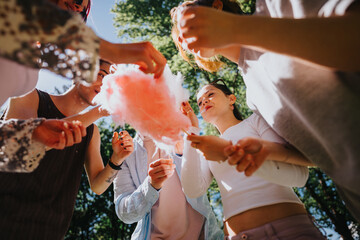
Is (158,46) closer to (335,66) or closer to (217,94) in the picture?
(217,94)

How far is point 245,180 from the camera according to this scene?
2070 mm

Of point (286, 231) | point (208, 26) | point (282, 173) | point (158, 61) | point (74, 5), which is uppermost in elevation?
point (74, 5)

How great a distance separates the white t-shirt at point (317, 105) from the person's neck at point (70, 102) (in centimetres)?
181

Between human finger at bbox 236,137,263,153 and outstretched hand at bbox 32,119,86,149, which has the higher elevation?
outstretched hand at bbox 32,119,86,149

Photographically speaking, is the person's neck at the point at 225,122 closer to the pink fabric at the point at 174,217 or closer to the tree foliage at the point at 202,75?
the pink fabric at the point at 174,217

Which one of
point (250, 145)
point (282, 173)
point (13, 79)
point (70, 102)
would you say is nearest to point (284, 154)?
point (282, 173)

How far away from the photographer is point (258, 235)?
1729mm

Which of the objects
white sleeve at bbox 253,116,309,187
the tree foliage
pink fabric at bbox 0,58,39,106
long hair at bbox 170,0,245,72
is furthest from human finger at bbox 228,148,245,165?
the tree foliage

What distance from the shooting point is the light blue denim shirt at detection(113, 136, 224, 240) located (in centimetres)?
261

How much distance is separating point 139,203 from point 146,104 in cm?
126

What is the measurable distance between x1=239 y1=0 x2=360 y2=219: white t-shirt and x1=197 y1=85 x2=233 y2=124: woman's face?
1.01m

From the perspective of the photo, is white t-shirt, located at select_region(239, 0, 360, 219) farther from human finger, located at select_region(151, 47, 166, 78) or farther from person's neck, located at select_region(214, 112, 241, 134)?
person's neck, located at select_region(214, 112, 241, 134)

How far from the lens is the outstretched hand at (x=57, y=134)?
1491 millimetres

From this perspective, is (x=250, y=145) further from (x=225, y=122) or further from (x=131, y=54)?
(x=225, y=122)
